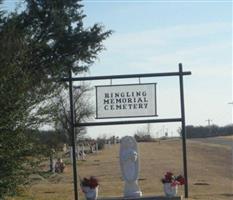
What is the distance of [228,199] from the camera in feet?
63.1

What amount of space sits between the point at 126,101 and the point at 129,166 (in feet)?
8.19

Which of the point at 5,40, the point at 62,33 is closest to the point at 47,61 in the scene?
the point at 62,33

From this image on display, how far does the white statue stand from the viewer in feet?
58.4

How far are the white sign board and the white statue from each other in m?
1.76

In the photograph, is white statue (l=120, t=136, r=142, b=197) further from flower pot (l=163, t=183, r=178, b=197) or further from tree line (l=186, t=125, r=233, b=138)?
tree line (l=186, t=125, r=233, b=138)

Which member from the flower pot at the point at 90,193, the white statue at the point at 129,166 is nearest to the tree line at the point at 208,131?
the white statue at the point at 129,166

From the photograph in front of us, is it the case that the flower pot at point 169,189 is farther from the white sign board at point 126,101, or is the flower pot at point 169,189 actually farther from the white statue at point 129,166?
the white sign board at point 126,101

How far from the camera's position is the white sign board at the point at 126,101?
19844 mm

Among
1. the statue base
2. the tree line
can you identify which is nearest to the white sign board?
the statue base

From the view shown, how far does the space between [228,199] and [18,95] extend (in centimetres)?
728

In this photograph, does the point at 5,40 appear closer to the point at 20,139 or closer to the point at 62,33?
the point at 20,139

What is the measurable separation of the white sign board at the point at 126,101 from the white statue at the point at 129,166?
1756mm

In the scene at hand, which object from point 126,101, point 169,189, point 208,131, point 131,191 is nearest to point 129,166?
point 131,191

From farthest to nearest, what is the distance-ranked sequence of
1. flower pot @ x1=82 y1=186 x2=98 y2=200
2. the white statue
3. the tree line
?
the tree line → the white statue → flower pot @ x1=82 y1=186 x2=98 y2=200
